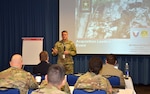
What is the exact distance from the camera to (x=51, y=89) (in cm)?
260

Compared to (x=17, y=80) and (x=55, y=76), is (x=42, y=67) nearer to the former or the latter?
(x=17, y=80)

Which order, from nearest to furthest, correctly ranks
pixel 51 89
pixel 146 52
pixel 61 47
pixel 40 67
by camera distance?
pixel 51 89, pixel 40 67, pixel 61 47, pixel 146 52

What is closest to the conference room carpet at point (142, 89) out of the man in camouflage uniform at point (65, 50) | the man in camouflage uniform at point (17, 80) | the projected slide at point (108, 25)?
the projected slide at point (108, 25)

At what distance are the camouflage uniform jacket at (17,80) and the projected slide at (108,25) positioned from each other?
14.1 feet

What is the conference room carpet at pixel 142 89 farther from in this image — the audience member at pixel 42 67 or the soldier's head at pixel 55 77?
the soldier's head at pixel 55 77

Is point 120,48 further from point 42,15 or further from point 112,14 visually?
point 42,15

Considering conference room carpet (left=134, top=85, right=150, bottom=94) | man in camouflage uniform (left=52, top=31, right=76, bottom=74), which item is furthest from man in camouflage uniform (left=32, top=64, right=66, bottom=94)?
conference room carpet (left=134, top=85, right=150, bottom=94)

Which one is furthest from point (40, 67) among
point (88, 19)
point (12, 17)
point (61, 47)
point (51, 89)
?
point (12, 17)

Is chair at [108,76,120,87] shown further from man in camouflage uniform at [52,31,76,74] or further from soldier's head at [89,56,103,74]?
man in camouflage uniform at [52,31,76,74]

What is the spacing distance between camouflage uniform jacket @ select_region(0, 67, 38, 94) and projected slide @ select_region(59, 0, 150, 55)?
429 centimetres

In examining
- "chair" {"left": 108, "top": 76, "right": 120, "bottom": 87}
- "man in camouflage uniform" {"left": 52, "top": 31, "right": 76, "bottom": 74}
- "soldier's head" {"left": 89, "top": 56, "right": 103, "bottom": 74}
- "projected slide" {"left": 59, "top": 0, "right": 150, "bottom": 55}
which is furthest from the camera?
"projected slide" {"left": 59, "top": 0, "right": 150, "bottom": 55}

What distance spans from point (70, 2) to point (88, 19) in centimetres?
70

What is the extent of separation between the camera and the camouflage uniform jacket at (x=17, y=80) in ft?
11.9

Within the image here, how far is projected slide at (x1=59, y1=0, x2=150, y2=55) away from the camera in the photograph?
781 cm
